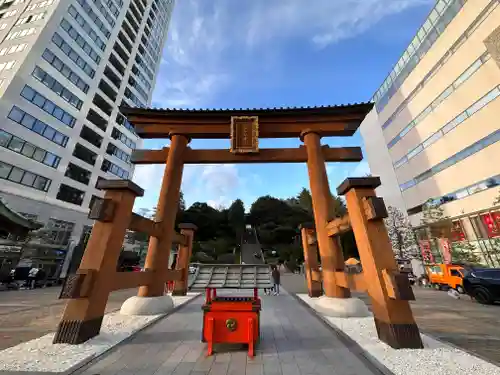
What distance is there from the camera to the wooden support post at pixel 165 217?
7184 millimetres

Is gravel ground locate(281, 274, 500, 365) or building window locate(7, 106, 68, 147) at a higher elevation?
building window locate(7, 106, 68, 147)

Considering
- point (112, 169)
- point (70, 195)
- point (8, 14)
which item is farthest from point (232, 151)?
point (8, 14)

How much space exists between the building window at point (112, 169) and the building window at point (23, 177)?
6.93m

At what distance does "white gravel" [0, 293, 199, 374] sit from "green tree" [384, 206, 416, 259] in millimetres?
28247

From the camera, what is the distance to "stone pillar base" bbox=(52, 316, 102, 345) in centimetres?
429

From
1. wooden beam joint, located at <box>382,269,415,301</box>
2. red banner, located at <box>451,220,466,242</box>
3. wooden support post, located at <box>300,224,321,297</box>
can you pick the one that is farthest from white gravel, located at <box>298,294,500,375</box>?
red banner, located at <box>451,220,466,242</box>

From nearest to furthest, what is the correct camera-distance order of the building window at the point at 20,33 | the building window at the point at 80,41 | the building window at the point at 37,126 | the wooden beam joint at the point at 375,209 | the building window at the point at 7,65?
the wooden beam joint at the point at 375,209 < the building window at the point at 37,126 < the building window at the point at 7,65 < the building window at the point at 20,33 < the building window at the point at 80,41

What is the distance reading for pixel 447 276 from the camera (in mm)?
14219

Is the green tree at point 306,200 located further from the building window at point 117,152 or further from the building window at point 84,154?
the building window at point 84,154

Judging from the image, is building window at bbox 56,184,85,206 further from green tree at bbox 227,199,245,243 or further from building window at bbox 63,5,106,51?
green tree at bbox 227,199,245,243

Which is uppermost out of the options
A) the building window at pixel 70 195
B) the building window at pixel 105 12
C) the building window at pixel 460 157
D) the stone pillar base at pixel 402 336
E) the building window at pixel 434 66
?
the building window at pixel 105 12

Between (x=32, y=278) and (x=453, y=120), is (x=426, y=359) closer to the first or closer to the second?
(x=32, y=278)

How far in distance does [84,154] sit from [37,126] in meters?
5.41

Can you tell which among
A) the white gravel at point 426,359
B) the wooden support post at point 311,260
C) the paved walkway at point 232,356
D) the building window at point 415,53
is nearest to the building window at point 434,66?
the building window at point 415,53
